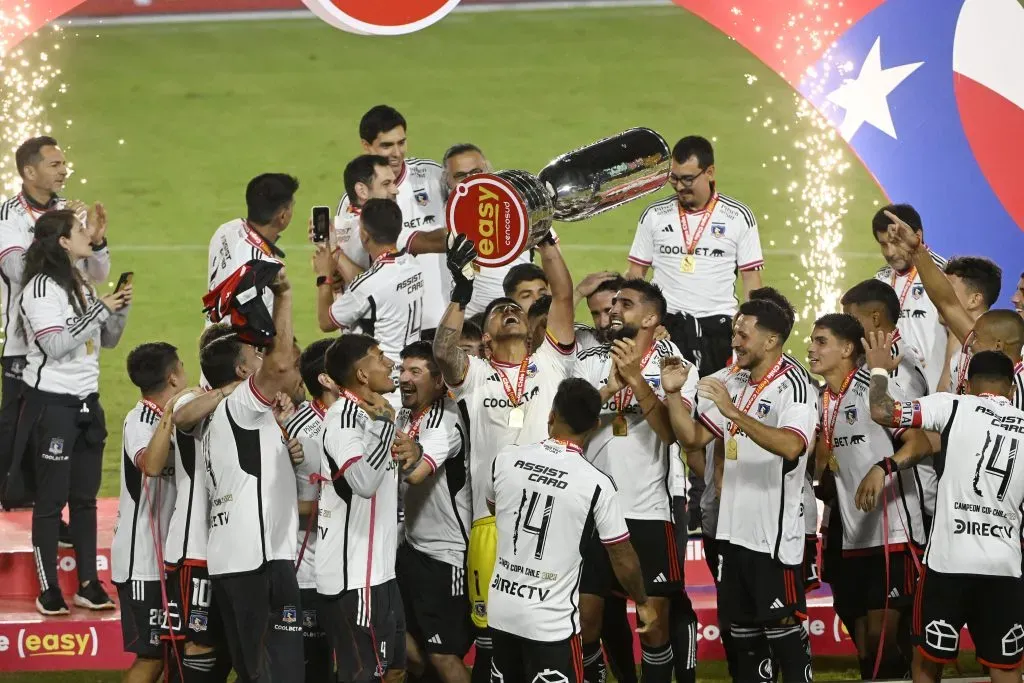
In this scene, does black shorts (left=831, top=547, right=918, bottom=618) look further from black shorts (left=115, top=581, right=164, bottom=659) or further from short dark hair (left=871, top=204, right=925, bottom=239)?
black shorts (left=115, top=581, right=164, bottom=659)

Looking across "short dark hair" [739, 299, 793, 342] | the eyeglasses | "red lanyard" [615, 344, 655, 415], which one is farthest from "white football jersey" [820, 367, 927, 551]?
the eyeglasses

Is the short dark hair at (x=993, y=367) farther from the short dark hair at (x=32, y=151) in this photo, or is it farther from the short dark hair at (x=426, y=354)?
the short dark hair at (x=32, y=151)

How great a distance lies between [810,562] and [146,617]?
3128mm

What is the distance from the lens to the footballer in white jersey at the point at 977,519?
19.5 feet

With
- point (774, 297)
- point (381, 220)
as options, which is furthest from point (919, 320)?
point (381, 220)

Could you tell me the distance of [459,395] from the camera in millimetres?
6141

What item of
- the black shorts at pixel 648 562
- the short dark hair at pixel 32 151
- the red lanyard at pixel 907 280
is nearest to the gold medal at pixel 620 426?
the black shorts at pixel 648 562

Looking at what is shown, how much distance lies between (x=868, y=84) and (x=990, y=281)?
3640mm

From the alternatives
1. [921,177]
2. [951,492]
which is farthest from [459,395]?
[921,177]

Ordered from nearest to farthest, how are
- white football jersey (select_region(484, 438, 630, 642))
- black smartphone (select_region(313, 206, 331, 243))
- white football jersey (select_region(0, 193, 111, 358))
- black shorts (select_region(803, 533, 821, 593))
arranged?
white football jersey (select_region(484, 438, 630, 642))
black shorts (select_region(803, 533, 821, 593))
black smartphone (select_region(313, 206, 331, 243))
white football jersey (select_region(0, 193, 111, 358))

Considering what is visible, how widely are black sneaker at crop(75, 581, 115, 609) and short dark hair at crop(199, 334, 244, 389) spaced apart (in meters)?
1.98

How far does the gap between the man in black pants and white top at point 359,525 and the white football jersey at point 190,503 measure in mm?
547

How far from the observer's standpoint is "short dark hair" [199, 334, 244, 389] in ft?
19.5

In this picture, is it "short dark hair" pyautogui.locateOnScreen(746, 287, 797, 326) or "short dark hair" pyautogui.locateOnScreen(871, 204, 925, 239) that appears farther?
"short dark hair" pyautogui.locateOnScreen(871, 204, 925, 239)
